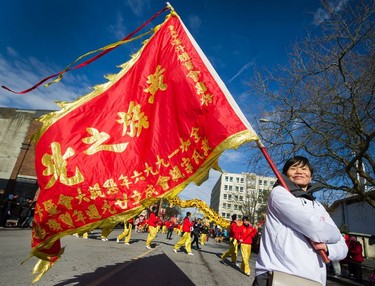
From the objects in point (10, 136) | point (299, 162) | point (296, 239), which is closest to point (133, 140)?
point (299, 162)

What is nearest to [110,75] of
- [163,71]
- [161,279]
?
[163,71]

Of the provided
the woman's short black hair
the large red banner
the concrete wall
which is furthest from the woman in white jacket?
the concrete wall

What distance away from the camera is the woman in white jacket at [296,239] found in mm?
2072

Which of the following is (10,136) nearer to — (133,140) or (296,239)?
(133,140)

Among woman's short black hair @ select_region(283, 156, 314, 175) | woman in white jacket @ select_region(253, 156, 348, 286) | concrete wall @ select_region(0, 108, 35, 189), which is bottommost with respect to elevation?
woman in white jacket @ select_region(253, 156, 348, 286)

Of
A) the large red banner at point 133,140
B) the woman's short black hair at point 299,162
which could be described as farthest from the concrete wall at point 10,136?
the woman's short black hair at point 299,162

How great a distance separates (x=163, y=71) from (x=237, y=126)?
1357mm

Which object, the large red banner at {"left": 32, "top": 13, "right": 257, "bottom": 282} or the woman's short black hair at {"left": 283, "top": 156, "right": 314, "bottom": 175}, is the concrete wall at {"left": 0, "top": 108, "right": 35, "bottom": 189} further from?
the woman's short black hair at {"left": 283, "top": 156, "right": 314, "bottom": 175}

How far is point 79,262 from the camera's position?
7379mm

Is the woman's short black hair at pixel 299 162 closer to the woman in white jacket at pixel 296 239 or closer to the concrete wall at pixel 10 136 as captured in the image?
the woman in white jacket at pixel 296 239

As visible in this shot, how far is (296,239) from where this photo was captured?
2160 millimetres

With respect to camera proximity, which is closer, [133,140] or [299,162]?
[299,162]

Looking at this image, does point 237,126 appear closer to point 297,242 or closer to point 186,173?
point 186,173

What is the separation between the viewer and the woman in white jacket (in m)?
2.07
